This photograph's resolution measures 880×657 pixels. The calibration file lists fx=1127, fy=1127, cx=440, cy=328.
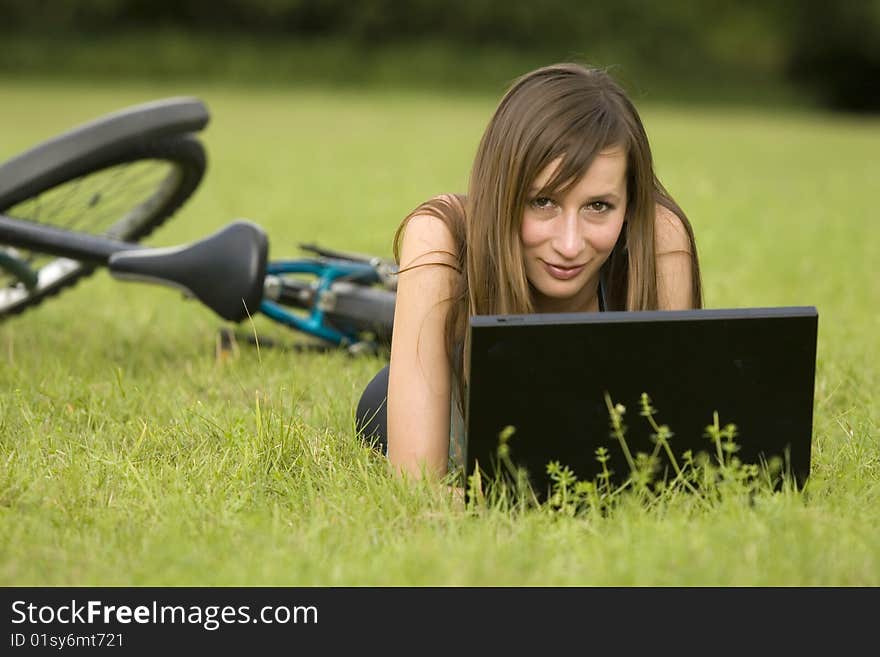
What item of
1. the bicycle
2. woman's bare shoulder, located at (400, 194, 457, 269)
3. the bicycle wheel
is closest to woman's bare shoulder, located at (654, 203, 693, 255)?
woman's bare shoulder, located at (400, 194, 457, 269)

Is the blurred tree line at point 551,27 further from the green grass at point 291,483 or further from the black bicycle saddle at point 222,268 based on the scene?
the black bicycle saddle at point 222,268

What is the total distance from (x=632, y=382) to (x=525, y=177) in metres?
0.52

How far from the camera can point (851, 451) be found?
2799 mm

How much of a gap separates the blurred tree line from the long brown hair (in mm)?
29049

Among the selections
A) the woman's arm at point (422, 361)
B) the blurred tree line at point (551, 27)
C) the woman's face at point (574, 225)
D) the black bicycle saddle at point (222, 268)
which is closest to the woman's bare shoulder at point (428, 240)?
the woman's arm at point (422, 361)

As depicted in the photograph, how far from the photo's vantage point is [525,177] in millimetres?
2477

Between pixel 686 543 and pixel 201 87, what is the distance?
77.6 ft

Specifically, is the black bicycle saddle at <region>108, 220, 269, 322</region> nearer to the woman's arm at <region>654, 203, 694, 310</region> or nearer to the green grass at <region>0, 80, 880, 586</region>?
the green grass at <region>0, 80, 880, 586</region>

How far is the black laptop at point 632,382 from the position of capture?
2213mm

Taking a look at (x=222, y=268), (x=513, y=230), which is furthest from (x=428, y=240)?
(x=222, y=268)

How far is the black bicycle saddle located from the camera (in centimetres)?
347

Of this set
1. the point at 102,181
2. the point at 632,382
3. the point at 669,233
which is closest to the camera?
the point at 632,382

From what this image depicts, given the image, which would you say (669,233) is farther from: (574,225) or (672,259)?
(574,225)

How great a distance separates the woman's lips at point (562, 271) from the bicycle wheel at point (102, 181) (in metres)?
1.82
